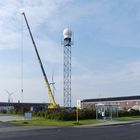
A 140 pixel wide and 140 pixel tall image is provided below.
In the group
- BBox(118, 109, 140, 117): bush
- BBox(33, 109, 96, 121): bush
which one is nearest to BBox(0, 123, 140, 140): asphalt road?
BBox(33, 109, 96, 121): bush

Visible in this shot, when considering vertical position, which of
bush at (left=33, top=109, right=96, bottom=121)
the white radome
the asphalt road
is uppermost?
the white radome

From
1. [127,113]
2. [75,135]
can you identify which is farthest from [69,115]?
[75,135]

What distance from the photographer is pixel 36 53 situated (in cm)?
7444

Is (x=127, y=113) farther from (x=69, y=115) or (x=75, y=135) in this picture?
(x=75, y=135)

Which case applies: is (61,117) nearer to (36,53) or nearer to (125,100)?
(36,53)

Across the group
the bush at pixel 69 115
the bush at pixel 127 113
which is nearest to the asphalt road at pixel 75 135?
the bush at pixel 69 115

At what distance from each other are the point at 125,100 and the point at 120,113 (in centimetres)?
5831

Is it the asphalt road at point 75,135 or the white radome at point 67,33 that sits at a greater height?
the white radome at point 67,33

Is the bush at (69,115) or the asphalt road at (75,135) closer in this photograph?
the asphalt road at (75,135)

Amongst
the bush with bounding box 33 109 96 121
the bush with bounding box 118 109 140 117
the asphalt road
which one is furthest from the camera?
the bush with bounding box 118 109 140 117

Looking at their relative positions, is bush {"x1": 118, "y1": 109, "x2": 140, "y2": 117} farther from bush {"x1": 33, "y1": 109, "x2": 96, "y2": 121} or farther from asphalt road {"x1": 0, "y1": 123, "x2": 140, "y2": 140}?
asphalt road {"x1": 0, "y1": 123, "x2": 140, "y2": 140}

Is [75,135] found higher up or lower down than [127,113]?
lower down

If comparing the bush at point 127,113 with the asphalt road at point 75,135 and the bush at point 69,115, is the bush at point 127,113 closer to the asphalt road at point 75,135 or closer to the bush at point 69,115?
the bush at point 69,115

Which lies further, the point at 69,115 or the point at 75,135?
the point at 69,115
